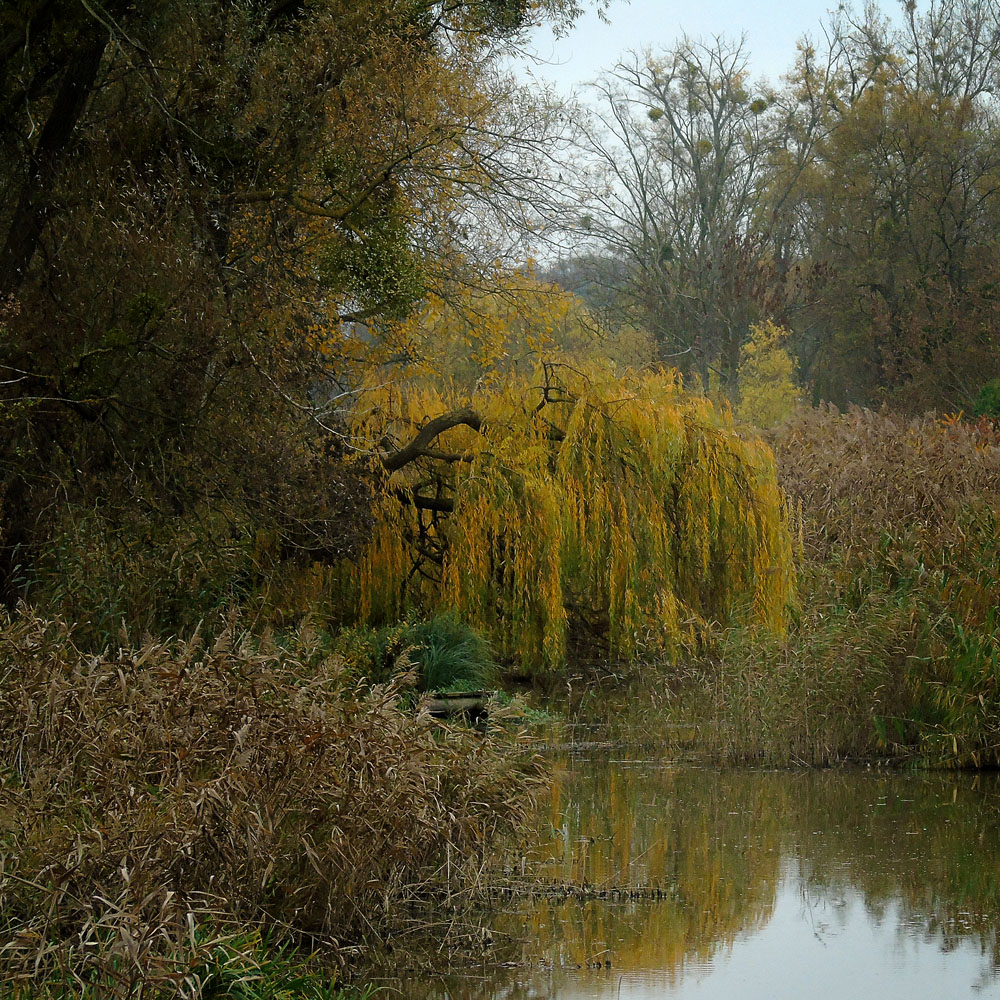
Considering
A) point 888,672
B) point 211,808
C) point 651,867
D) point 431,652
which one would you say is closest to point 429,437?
point 431,652

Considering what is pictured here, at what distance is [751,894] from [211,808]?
2629 millimetres

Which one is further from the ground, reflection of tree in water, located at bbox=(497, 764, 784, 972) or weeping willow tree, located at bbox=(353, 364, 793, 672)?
weeping willow tree, located at bbox=(353, 364, 793, 672)

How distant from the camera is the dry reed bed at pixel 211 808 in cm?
442

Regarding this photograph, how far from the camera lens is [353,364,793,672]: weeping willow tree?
1295 cm

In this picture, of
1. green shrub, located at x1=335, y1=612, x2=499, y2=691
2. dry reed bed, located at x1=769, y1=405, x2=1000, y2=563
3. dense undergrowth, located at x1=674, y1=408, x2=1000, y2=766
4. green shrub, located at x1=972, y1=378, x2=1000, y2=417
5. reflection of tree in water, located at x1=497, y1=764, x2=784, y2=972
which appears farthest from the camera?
green shrub, located at x1=972, y1=378, x2=1000, y2=417

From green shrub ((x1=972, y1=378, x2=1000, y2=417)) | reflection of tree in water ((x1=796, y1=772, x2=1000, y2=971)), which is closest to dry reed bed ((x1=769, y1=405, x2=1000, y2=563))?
reflection of tree in water ((x1=796, y1=772, x2=1000, y2=971))

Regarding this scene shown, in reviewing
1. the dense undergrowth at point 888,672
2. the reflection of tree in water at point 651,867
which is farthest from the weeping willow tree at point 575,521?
the reflection of tree in water at point 651,867

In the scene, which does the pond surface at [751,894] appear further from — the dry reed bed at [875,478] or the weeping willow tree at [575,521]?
the dry reed bed at [875,478]

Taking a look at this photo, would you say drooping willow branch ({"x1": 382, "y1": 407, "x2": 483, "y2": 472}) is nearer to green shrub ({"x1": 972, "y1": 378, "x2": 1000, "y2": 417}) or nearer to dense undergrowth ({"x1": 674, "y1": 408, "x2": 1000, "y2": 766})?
dense undergrowth ({"x1": 674, "y1": 408, "x2": 1000, "y2": 766})

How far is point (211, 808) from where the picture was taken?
4.87 metres

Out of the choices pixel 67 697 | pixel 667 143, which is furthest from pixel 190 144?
pixel 667 143

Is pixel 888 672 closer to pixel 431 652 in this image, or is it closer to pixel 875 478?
pixel 431 652

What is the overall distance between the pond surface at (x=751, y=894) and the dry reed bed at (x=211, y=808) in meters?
Answer: 0.47

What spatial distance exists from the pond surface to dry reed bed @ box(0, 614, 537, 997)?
47 cm
